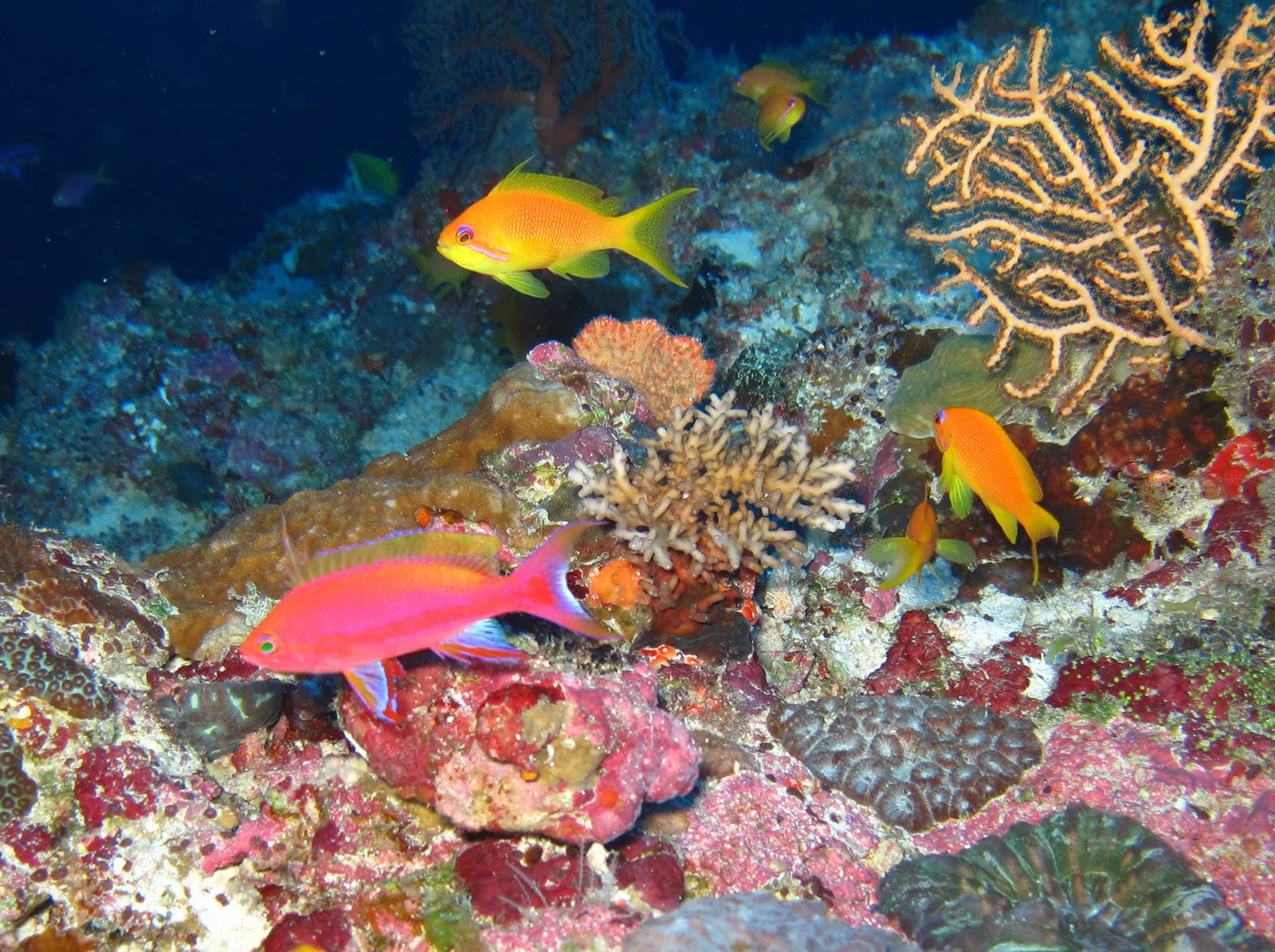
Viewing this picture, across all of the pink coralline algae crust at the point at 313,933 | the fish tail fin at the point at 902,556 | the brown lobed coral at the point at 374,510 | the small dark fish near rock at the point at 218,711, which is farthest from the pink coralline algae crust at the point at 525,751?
the fish tail fin at the point at 902,556

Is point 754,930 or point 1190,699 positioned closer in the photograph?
point 754,930

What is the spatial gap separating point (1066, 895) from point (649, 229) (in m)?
3.62

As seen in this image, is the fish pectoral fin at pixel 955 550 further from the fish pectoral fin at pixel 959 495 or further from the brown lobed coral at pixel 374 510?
the brown lobed coral at pixel 374 510

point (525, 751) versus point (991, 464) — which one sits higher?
point (991, 464)

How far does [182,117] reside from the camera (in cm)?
1586

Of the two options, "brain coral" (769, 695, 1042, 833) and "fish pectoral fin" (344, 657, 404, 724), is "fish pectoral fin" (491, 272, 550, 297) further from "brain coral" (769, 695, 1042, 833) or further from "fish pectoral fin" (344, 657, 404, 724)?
"brain coral" (769, 695, 1042, 833)

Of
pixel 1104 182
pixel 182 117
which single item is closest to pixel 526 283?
pixel 1104 182

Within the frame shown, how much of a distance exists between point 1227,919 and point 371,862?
134 inches

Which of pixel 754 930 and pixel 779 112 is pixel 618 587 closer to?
pixel 754 930

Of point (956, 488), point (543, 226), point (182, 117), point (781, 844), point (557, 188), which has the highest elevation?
point (557, 188)

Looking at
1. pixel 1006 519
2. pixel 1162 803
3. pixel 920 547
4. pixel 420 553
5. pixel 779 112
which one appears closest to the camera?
pixel 420 553

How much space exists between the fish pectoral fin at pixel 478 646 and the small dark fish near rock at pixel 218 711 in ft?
5.02

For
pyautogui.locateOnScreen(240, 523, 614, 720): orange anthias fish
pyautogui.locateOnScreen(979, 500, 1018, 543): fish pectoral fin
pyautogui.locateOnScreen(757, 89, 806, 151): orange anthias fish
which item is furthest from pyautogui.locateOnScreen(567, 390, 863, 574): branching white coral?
pyautogui.locateOnScreen(757, 89, 806, 151): orange anthias fish

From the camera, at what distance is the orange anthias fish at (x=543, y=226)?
3.26 meters
